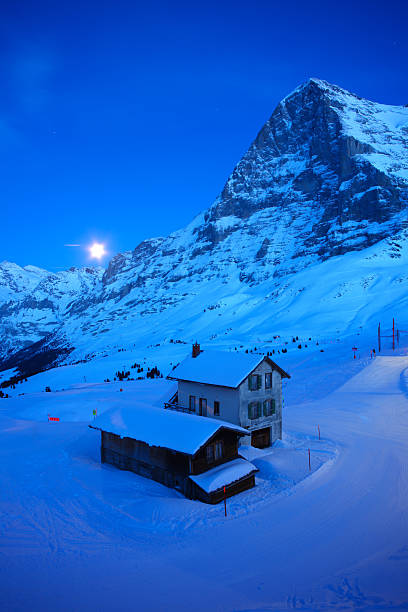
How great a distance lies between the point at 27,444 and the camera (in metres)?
22.3

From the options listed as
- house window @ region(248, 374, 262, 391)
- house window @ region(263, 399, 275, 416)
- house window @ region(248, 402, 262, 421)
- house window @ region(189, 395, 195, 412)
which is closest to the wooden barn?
house window @ region(248, 402, 262, 421)

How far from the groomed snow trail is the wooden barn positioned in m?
0.63

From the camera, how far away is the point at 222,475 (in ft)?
46.9

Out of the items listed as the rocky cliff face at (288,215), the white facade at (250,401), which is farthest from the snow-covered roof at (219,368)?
the rocky cliff face at (288,215)

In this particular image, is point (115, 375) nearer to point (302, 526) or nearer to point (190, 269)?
point (302, 526)

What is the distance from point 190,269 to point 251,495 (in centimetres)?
15883

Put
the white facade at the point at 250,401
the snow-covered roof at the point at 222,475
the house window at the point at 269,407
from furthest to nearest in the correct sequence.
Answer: the house window at the point at 269,407 → the white facade at the point at 250,401 → the snow-covered roof at the point at 222,475

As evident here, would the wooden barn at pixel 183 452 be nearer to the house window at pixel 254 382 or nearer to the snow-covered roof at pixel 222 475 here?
the snow-covered roof at pixel 222 475

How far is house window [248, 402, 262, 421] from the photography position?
762 inches

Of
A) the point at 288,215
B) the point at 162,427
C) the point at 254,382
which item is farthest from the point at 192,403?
the point at 288,215

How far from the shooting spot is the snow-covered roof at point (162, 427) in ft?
48.2

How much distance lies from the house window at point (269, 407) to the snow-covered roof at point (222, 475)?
16.5 ft

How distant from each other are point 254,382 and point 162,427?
19.8 ft

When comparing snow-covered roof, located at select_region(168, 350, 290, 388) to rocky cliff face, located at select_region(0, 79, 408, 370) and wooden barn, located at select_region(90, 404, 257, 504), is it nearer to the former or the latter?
wooden barn, located at select_region(90, 404, 257, 504)
